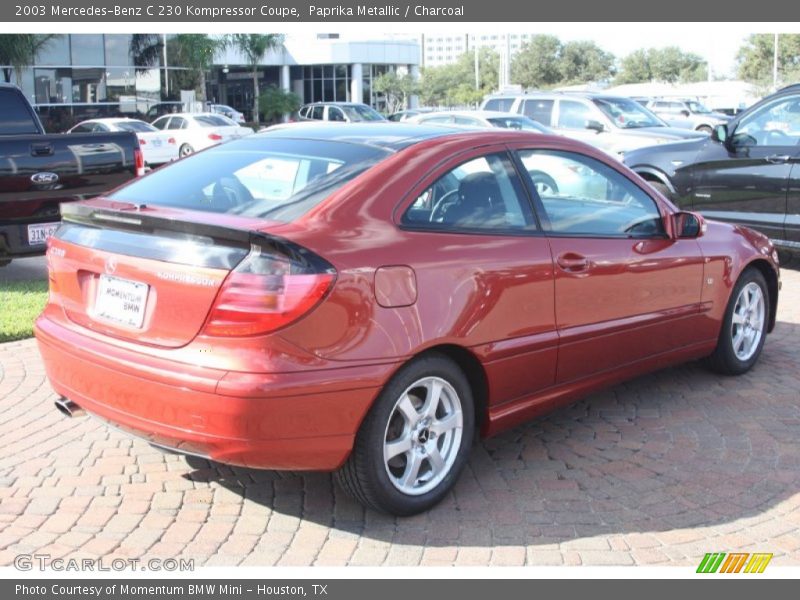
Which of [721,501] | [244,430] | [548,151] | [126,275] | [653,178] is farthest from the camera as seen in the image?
[653,178]

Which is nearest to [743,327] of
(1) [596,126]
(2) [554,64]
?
(1) [596,126]

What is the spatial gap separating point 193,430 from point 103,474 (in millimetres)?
1156

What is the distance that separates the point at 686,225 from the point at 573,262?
113 cm

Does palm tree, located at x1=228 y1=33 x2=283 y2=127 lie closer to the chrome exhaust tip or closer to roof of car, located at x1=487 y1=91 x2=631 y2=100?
roof of car, located at x1=487 y1=91 x2=631 y2=100

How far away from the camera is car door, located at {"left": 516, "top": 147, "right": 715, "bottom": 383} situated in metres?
4.68

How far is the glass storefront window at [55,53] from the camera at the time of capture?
35.5 meters

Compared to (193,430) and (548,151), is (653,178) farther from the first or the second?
(193,430)

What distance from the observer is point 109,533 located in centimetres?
390

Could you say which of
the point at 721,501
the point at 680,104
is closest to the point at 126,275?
the point at 721,501

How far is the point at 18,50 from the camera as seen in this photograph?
3231cm

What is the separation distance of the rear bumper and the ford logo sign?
4.70 m

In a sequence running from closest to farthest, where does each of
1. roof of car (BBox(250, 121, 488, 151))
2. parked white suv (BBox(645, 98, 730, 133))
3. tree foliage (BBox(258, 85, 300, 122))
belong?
1. roof of car (BBox(250, 121, 488, 151))
2. parked white suv (BBox(645, 98, 730, 133))
3. tree foliage (BBox(258, 85, 300, 122))

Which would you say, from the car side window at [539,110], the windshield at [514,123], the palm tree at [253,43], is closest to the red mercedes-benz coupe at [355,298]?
the windshield at [514,123]

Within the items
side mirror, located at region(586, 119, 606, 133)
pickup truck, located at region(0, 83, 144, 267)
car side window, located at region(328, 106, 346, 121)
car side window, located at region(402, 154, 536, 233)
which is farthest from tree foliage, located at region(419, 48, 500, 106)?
car side window, located at region(402, 154, 536, 233)
